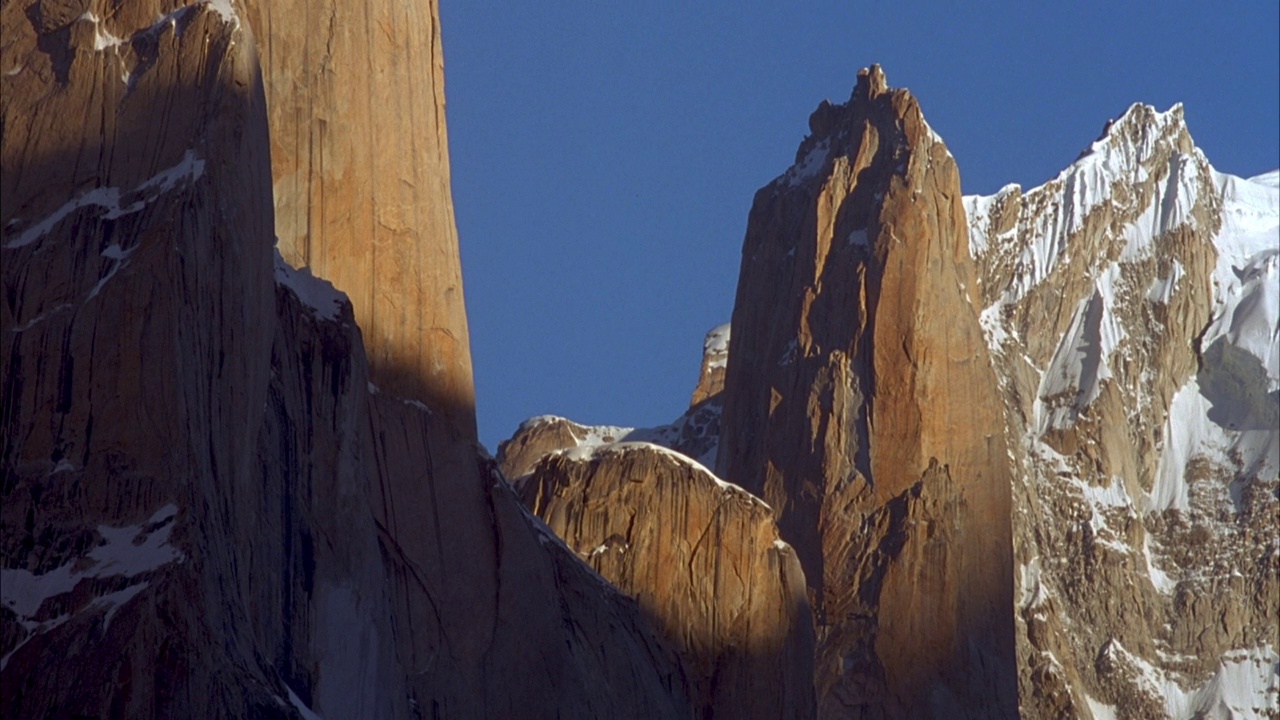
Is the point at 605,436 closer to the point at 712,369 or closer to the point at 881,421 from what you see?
Answer: the point at 712,369

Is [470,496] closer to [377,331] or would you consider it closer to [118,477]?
[377,331]

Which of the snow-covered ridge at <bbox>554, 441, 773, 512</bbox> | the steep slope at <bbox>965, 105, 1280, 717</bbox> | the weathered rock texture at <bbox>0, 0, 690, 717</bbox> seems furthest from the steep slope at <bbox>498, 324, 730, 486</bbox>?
the weathered rock texture at <bbox>0, 0, 690, 717</bbox>

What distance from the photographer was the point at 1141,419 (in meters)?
82.4

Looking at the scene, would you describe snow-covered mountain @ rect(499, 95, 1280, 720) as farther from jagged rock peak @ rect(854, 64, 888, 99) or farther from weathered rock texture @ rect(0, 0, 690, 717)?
weathered rock texture @ rect(0, 0, 690, 717)

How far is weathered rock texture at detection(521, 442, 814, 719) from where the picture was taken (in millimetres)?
40969

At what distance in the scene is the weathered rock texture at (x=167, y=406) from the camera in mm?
21469

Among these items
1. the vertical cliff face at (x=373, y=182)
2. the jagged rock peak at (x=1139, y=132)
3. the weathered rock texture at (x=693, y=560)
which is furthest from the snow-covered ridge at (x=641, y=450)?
the jagged rock peak at (x=1139, y=132)

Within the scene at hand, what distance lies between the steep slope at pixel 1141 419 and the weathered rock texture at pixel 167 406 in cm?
4715

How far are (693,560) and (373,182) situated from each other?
10.5 meters

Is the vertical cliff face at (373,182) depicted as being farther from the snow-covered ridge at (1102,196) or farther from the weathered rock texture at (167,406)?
the snow-covered ridge at (1102,196)

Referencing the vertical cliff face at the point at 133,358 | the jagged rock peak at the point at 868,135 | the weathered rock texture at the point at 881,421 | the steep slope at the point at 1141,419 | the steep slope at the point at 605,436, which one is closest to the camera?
the vertical cliff face at the point at 133,358

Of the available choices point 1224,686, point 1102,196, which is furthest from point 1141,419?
point 1224,686

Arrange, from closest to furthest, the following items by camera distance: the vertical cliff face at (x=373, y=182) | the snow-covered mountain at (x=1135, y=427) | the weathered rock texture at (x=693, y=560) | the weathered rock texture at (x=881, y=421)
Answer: the vertical cliff face at (x=373, y=182), the weathered rock texture at (x=693, y=560), the weathered rock texture at (x=881, y=421), the snow-covered mountain at (x=1135, y=427)

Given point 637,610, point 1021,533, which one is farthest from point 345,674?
point 1021,533
